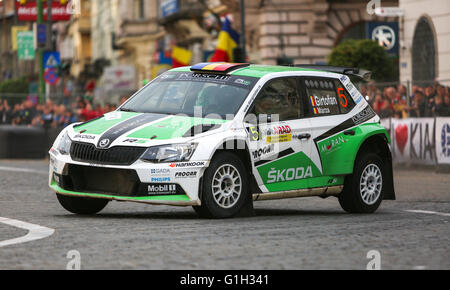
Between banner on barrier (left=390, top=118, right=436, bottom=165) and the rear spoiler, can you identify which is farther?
banner on barrier (left=390, top=118, right=436, bottom=165)

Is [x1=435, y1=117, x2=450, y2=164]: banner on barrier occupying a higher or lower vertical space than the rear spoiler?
lower

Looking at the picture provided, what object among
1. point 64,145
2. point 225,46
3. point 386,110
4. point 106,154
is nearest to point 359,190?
point 106,154

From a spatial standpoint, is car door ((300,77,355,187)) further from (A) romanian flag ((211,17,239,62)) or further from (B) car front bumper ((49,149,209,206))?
(A) romanian flag ((211,17,239,62))

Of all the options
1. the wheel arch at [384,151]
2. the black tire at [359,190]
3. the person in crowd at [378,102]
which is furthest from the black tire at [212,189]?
the person in crowd at [378,102]

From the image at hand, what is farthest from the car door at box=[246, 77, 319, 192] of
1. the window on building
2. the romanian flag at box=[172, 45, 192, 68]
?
the window on building

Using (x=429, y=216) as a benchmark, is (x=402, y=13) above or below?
above

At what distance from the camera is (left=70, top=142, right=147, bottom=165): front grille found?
36.4 feet

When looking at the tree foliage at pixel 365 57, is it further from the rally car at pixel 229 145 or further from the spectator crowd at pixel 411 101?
the rally car at pixel 229 145

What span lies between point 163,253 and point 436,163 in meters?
14.8

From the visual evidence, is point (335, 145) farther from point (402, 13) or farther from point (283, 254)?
point (402, 13)

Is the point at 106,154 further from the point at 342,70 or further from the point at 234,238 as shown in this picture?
the point at 342,70

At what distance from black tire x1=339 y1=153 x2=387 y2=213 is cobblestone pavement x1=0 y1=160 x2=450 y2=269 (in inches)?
6.4
